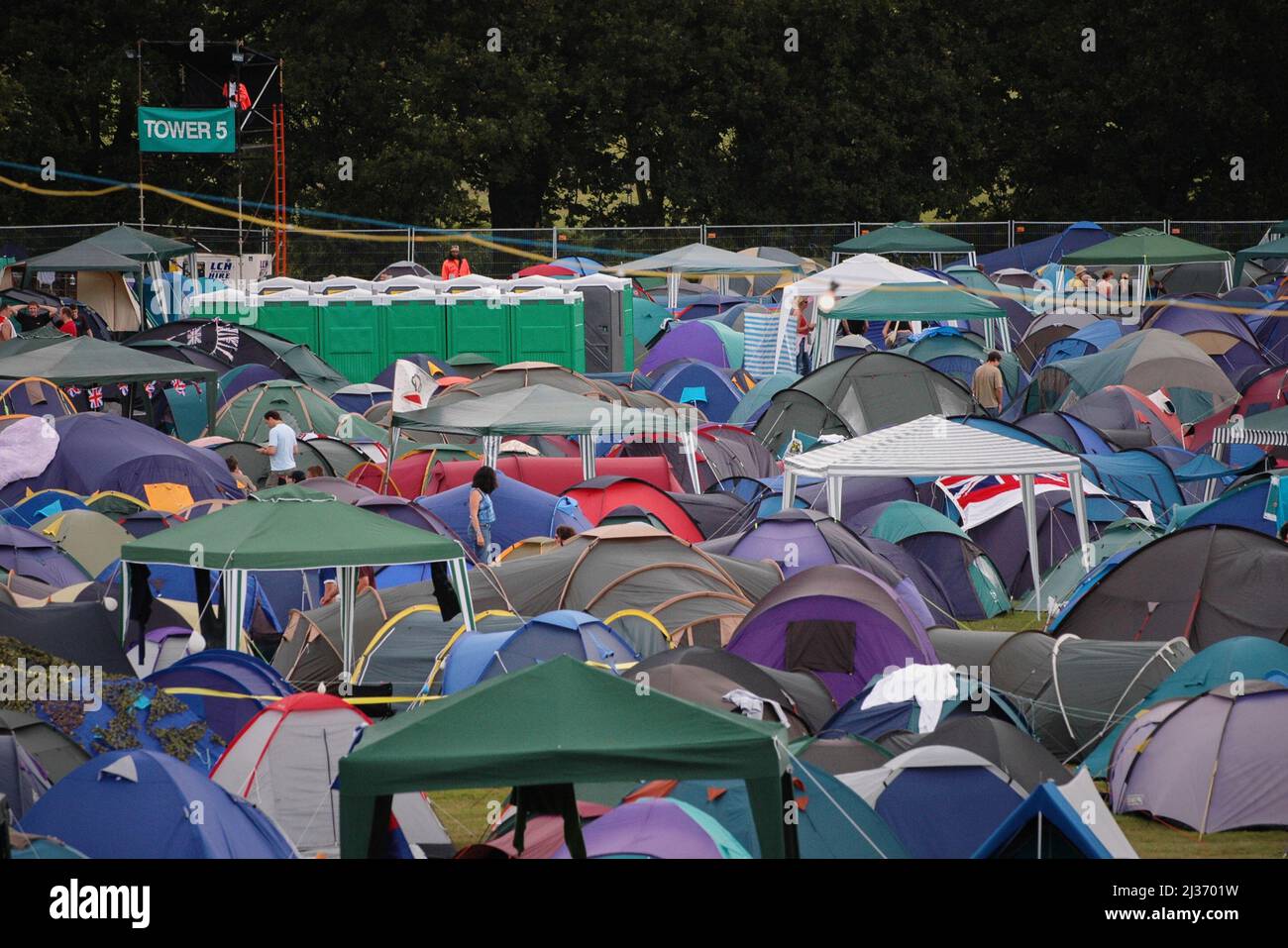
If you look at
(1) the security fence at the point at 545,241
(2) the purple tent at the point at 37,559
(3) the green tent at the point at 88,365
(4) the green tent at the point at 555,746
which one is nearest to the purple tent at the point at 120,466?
(3) the green tent at the point at 88,365

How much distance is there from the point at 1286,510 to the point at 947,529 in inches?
121

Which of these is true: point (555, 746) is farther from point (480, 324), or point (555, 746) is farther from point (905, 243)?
point (905, 243)

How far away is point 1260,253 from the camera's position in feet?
111

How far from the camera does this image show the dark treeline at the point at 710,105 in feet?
143

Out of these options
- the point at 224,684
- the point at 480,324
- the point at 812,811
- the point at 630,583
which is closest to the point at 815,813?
the point at 812,811

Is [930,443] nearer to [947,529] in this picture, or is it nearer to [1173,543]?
[947,529]

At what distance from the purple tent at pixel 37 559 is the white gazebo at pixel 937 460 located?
6393 mm

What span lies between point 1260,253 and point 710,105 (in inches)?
636

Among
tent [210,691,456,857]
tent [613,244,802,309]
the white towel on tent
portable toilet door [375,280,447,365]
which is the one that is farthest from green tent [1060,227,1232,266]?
tent [210,691,456,857]

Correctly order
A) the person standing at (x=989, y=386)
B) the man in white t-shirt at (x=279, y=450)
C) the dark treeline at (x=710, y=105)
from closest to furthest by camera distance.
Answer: the man in white t-shirt at (x=279, y=450), the person standing at (x=989, y=386), the dark treeline at (x=710, y=105)

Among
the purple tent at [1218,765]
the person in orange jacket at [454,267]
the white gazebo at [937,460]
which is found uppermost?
the person in orange jacket at [454,267]

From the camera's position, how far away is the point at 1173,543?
47.4ft

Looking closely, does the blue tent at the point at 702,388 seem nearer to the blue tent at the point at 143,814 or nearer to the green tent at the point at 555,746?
the blue tent at the point at 143,814

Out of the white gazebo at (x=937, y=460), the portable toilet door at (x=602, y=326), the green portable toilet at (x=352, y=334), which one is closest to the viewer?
the white gazebo at (x=937, y=460)
